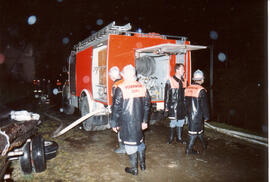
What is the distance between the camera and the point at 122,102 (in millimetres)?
3549

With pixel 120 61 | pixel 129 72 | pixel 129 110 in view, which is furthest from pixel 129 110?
pixel 120 61

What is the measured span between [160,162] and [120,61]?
256 cm

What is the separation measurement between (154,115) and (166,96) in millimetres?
1280

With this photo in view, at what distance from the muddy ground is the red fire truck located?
0.95m

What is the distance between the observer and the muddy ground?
11.8ft

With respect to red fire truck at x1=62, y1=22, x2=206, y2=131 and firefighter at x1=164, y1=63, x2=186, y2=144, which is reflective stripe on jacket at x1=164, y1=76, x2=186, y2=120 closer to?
firefighter at x1=164, y1=63, x2=186, y2=144

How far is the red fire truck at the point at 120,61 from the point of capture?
5051 millimetres

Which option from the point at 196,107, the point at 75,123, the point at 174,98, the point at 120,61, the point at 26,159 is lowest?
the point at 26,159

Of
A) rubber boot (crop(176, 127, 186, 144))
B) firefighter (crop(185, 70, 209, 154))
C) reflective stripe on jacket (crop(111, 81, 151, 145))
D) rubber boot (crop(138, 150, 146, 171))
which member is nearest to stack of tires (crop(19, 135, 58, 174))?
reflective stripe on jacket (crop(111, 81, 151, 145))

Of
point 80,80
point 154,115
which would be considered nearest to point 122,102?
point 154,115

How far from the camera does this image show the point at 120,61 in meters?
5.06

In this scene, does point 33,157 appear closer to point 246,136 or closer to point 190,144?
point 190,144

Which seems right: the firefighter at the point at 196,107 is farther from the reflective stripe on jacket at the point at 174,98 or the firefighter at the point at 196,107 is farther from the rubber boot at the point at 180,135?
the rubber boot at the point at 180,135

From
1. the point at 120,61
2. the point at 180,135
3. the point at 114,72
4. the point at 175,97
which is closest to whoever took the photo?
the point at 114,72
